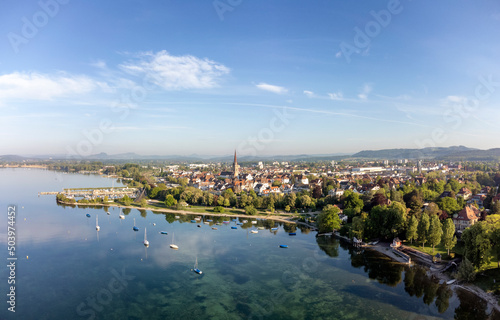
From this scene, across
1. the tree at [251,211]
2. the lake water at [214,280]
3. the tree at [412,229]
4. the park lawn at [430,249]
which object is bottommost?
the lake water at [214,280]

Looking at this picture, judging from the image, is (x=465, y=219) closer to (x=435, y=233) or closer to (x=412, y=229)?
(x=412, y=229)

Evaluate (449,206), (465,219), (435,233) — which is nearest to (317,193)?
(449,206)

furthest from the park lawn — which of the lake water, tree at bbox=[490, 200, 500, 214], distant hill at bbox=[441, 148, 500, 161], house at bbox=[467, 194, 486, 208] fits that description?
distant hill at bbox=[441, 148, 500, 161]

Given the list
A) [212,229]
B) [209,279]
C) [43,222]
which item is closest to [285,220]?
[212,229]

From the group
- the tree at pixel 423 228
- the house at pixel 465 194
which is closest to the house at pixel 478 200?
the house at pixel 465 194

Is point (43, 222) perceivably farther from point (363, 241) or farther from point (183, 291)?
point (363, 241)

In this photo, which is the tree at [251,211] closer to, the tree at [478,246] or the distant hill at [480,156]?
the tree at [478,246]

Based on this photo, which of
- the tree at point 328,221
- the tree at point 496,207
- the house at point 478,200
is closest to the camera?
the tree at point 496,207
